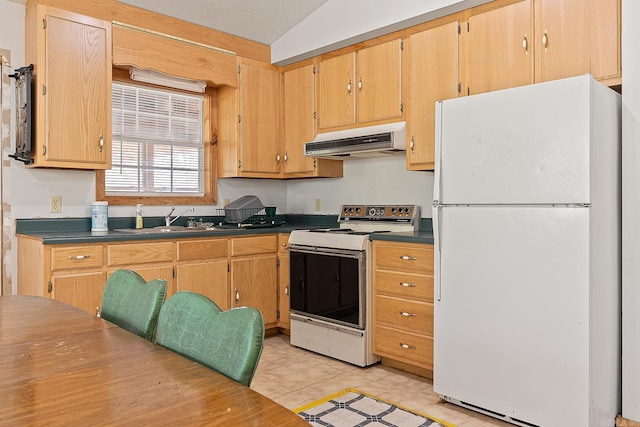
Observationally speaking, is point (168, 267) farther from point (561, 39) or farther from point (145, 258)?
point (561, 39)

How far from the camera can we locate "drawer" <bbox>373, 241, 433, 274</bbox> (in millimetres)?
3025

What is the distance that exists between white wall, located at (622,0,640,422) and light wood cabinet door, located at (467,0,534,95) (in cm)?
50

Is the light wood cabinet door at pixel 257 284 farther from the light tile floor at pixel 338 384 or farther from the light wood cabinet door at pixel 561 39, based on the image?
the light wood cabinet door at pixel 561 39

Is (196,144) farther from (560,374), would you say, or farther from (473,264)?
(560,374)

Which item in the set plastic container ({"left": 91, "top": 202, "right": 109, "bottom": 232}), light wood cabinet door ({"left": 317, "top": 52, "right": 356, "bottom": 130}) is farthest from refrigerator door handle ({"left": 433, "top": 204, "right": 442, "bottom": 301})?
plastic container ({"left": 91, "top": 202, "right": 109, "bottom": 232})

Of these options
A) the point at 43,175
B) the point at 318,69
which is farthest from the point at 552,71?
the point at 43,175

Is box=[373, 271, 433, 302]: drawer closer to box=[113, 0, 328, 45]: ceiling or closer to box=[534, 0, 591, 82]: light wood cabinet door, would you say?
box=[534, 0, 591, 82]: light wood cabinet door

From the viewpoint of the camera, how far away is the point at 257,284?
3936 millimetres

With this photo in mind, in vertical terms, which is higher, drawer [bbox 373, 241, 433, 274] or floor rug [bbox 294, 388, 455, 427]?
drawer [bbox 373, 241, 433, 274]

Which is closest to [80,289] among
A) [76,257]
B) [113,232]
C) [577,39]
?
[76,257]

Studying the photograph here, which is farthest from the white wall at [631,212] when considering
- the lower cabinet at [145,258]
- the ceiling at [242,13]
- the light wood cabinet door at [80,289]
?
the light wood cabinet door at [80,289]

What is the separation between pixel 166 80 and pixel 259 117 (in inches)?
32.8

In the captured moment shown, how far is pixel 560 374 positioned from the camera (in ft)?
7.44

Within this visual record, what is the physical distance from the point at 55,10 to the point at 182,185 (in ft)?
5.24
